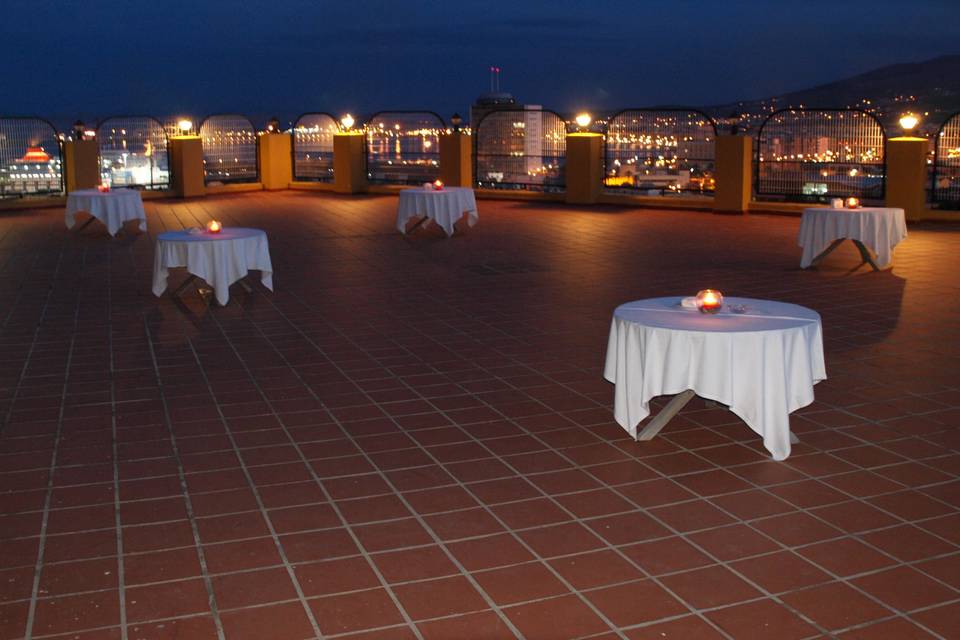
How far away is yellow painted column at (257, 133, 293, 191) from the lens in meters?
26.1

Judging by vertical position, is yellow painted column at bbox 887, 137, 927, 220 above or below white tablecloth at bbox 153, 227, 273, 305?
above

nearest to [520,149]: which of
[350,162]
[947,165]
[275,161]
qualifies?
[350,162]

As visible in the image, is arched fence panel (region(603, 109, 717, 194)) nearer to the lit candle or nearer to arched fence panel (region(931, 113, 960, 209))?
arched fence panel (region(931, 113, 960, 209))

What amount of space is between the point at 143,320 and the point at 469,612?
672 cm

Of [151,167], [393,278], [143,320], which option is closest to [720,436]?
[143,320]

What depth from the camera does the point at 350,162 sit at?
81.9 ft

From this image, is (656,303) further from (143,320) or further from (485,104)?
(485,104)

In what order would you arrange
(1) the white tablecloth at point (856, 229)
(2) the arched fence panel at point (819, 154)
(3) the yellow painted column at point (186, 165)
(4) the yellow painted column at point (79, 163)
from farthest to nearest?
(3) the yellow painted column at point (186, 165)
(4) the yellow painted column at point (79, 163)
(2) the arched fence panel at point (819, 154)
(1) the white tablecloth at point (856, 229)

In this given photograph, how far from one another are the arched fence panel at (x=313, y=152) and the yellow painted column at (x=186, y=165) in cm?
276

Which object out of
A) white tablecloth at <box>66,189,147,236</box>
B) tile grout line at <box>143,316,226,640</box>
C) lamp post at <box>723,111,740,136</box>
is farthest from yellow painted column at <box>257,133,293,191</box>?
tile grout line at <box>143,316,226,640</box>

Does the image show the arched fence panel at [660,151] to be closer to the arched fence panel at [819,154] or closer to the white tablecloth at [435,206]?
the arched fence panel at [819,154]

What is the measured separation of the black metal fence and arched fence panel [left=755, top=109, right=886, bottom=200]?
25.3 feet

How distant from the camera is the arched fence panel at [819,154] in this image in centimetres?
1948

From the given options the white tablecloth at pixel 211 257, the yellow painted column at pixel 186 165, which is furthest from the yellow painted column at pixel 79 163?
the white tablecloth at pixel 211 257
